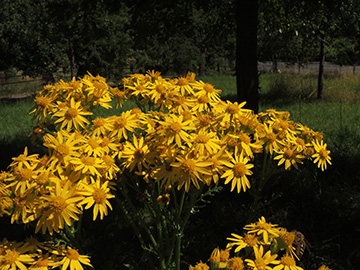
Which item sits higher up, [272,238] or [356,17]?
[356,17]

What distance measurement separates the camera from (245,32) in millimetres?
4211

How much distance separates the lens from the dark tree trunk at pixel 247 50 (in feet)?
13.8

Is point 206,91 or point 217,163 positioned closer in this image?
point 217,163

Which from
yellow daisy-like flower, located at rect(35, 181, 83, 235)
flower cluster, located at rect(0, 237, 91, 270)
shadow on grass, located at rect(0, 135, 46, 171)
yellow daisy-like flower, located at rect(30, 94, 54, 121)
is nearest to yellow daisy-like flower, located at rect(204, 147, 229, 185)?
yellow daisy-like flower, located at rect(35, 181, 83, 235)

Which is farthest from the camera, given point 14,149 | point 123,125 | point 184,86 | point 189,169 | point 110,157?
point 14,149

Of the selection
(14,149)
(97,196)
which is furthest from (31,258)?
(14,149)

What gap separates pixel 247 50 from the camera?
13.9 ft

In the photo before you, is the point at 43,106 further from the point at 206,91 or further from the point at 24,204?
the point at 206,91

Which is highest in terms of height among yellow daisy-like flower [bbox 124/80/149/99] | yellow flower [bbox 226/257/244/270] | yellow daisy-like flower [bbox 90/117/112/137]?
yellow daisy-like flower [bbox 124/80/149/99]

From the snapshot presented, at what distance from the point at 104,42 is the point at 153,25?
398 inches

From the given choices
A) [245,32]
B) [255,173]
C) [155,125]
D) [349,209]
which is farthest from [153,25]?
[155,125]

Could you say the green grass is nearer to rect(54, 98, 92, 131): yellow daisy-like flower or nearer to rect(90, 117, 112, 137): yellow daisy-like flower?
rect(54, 98, 92, 131): yellow daisy-like flower

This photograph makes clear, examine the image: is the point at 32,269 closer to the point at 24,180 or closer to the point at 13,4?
the point at 24,180

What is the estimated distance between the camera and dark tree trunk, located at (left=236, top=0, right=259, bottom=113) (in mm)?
4207
